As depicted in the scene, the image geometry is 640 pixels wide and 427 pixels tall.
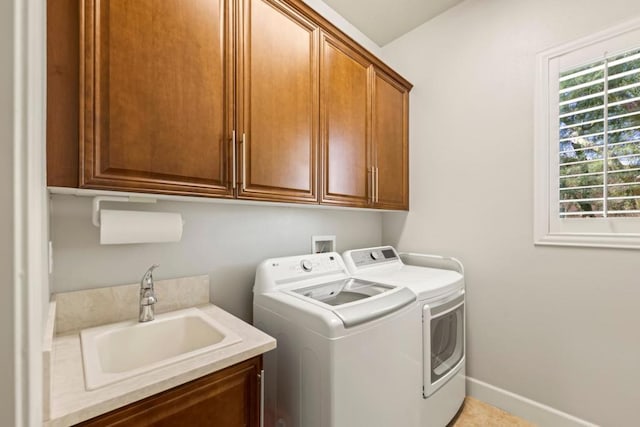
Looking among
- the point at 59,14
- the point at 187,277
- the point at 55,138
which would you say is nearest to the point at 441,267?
the point at 187,277

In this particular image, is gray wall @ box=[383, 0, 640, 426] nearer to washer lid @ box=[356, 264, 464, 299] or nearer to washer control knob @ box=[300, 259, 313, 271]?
washer lid @ box=[356, 264, 464, 299]

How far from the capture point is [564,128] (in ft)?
5.41

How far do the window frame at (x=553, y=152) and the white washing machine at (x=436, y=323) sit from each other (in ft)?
1.89

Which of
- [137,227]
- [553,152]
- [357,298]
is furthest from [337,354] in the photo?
[553,152]

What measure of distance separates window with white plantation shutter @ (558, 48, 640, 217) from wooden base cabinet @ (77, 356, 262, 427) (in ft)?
6.26

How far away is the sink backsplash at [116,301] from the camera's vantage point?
3.61ft

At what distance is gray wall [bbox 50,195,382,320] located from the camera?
3.70 feet

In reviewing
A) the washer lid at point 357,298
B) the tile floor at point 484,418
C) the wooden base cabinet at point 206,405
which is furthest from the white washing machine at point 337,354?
the tile floor at point 484,418

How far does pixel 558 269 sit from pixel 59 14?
251 centimetres

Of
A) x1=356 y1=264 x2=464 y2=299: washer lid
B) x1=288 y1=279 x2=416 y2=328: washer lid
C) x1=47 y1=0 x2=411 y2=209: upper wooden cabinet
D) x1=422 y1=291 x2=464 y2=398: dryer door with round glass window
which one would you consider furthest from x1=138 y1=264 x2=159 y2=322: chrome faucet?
x1=422 y1=291 x2=464 y2=398: dryer door with round glass window

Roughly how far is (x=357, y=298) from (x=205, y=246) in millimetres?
841

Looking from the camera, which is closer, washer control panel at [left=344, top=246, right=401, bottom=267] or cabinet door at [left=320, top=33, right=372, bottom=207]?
cabinet door at [left=320, top=33, right=372, bottom=207]

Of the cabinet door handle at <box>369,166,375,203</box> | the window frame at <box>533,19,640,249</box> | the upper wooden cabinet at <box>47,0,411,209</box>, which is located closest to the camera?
the upper wooden cabinet at <box>47,0,411,209</box>

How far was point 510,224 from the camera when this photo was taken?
1.81m
